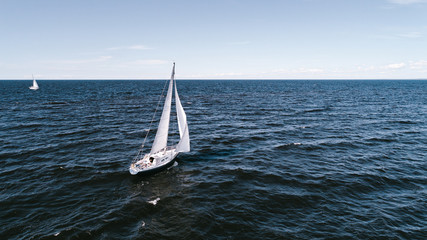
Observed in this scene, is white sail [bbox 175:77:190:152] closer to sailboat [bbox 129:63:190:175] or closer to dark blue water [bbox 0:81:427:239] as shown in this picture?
sailboat [bbox 129:63:190:175]

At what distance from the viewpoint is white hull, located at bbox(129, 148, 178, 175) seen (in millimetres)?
25047

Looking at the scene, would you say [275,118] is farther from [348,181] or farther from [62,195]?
[62,195]

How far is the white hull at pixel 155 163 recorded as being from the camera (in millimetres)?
25047

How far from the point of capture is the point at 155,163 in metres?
26.5

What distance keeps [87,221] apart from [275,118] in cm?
4673

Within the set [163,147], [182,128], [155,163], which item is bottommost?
[155,163]

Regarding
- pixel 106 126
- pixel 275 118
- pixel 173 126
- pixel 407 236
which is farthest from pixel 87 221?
pixel 275 118

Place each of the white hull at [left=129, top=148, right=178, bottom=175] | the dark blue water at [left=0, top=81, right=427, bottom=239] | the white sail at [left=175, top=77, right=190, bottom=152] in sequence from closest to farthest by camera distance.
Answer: the dark blue water at [left=0, top=81, right=427, bottom=239]
the white hull at [left=129, top=148, right=178, bottom=175]
the white sail at [left=175, top=77, right=190, bottom=152]

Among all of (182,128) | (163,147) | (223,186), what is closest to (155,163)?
(163,147)

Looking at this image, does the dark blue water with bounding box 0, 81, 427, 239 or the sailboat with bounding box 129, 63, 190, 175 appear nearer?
the dark blue water with bounding box 0, 81, 427, 239

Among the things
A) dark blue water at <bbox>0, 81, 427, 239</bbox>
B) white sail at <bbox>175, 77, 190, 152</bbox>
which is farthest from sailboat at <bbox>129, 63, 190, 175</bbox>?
dark blue water at <bbox>0, 81, 427, 239</bbox>

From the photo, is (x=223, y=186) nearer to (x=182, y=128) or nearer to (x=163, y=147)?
(x=182, y=128)

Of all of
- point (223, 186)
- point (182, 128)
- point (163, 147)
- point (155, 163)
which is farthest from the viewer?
point (163, 147)

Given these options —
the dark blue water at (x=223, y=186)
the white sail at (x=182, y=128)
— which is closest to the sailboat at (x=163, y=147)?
the white sail at (x=182, y=128)
